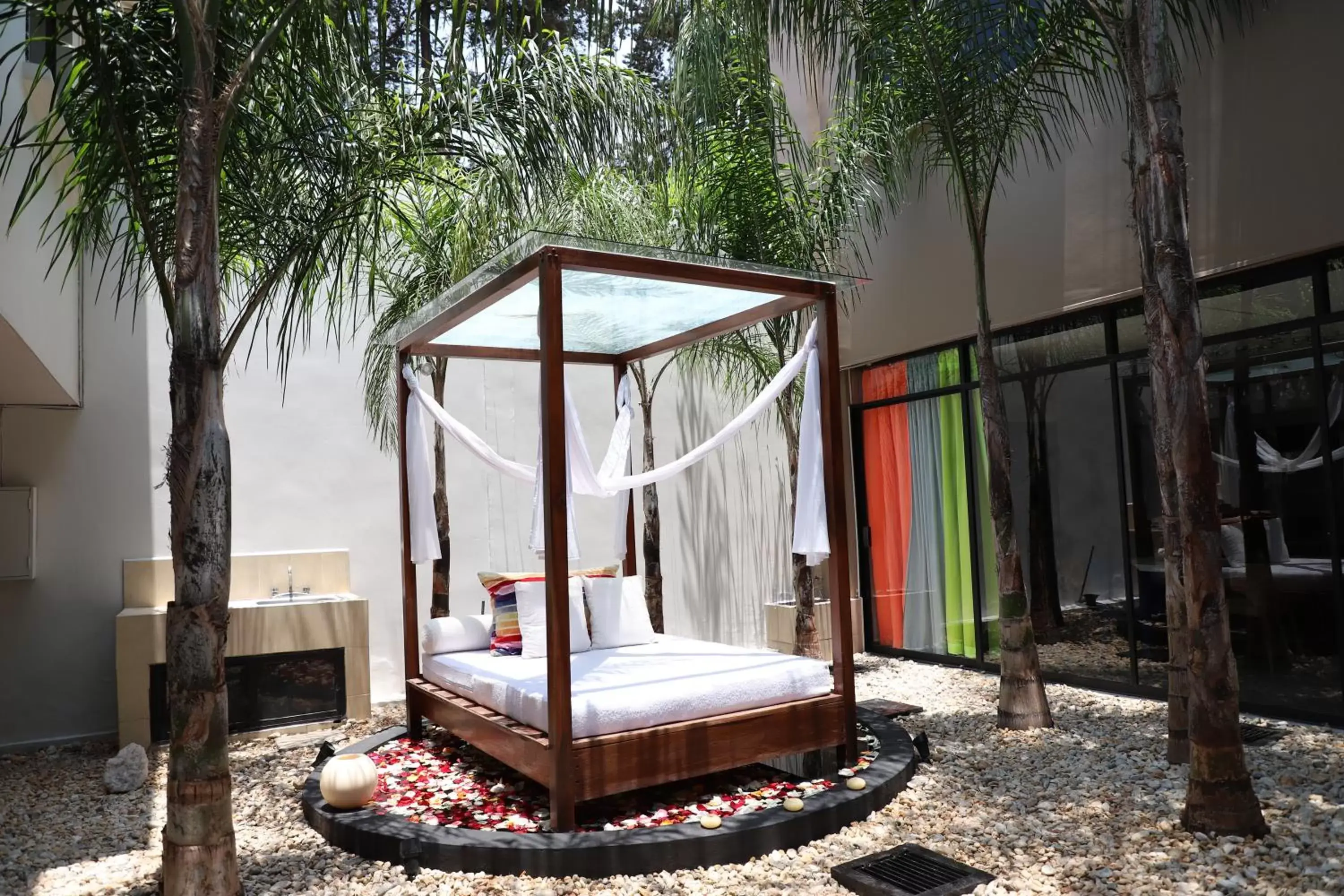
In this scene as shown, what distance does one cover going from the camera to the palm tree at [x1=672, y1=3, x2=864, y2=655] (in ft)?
20.1

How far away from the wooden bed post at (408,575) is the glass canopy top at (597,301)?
0.91 feet

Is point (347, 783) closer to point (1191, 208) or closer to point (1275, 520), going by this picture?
point (1275, 520)

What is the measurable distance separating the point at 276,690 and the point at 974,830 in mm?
4302

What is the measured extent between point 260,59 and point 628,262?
151 cm

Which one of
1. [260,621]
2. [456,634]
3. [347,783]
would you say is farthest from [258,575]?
[347,783]

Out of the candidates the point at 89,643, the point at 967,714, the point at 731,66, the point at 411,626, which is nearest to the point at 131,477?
the point at 89,643

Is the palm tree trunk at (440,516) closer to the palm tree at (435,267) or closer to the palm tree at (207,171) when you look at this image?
the palm tree at (435,267)

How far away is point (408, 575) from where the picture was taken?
5.42 m

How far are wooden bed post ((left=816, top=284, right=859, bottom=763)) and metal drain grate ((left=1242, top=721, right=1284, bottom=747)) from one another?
6.07ft

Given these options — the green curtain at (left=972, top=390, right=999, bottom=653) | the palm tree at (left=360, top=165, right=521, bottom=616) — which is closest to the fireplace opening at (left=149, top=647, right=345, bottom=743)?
the palm tree at (left=360, top=165, right=521, bottom=616)

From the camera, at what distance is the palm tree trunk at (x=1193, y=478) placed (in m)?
3.34

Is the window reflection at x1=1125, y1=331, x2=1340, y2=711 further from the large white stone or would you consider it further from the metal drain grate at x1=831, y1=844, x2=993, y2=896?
the large white stone

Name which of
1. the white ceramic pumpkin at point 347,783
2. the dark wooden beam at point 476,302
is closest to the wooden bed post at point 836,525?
the dark wooden beam at point 476,302

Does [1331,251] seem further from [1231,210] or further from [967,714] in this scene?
[967,714]
